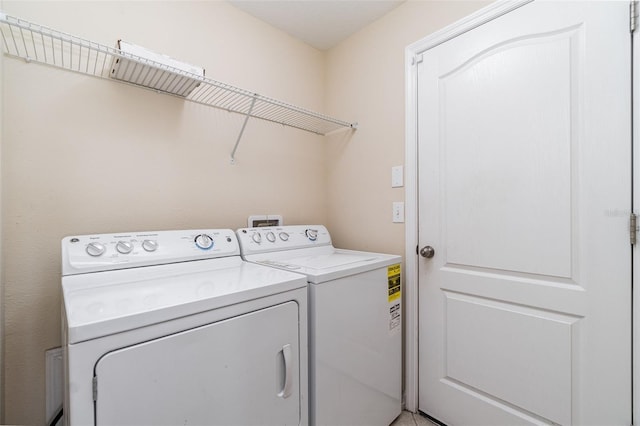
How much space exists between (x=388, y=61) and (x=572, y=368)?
6.08 ft

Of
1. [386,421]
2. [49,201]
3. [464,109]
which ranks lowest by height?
[386,421]

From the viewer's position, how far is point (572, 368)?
1203 millimetres

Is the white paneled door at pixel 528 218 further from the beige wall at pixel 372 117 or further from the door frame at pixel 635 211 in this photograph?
the beige wall at pixel 372 117

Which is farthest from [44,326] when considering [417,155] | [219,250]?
[417,155]

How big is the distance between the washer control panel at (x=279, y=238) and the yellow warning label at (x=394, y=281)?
0.51 metres

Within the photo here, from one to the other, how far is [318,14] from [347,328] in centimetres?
191

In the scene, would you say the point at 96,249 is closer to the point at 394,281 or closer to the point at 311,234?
the point at 311,234

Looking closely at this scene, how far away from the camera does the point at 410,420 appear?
1.65 m

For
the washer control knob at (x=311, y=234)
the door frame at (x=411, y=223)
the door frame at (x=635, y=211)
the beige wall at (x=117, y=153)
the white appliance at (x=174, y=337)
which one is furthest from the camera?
the washer control knob at (x=311, y=234)

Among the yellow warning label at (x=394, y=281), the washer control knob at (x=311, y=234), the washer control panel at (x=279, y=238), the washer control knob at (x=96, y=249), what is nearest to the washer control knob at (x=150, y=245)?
the washer control knob at (x=96, y=249)

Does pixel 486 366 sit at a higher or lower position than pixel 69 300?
lower

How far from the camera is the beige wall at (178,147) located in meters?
1.17

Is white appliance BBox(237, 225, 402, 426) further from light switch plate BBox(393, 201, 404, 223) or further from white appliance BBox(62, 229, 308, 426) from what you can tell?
light switch plate BBox(393, 201, 404, 223)

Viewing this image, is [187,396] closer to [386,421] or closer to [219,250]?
[219,250]
